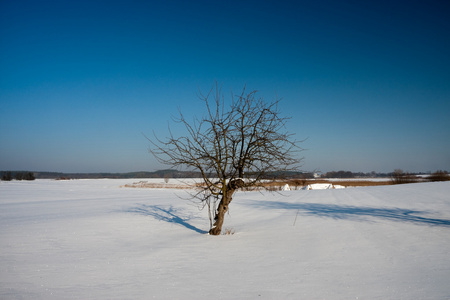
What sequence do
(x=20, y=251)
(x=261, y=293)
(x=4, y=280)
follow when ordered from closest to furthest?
(x=261, y=293) < (x=4, y=280) < (x=20, y=251)

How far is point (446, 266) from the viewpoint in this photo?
544 centimetres

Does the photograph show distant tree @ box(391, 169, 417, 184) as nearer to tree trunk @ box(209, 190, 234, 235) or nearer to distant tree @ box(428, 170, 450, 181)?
distant tree @ box(428, 170, 450, 181)

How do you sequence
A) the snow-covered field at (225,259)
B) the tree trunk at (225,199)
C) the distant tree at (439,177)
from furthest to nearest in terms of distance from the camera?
the distant tree at (439,177) → the tree trunk at (225,199) → the snow-covered field at (225,259)

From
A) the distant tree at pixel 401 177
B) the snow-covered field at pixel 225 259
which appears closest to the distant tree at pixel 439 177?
the distant tree at pixel 401 177

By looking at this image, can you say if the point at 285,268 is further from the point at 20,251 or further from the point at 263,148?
the point at 20,251

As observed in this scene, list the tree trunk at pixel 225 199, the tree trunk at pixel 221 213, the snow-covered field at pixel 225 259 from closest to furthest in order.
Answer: the snow-covered field at pixel 225 259 < the tree trunk at pixel 225 199 < the tree trunk at pixel 221 213

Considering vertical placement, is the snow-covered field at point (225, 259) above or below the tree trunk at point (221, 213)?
below

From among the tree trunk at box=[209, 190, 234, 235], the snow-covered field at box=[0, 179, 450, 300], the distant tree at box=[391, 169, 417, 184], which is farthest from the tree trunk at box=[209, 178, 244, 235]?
the distant tree at box=[391, 169, 417, 184]

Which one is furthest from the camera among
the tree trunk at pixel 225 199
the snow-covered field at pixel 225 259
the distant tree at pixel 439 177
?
the distant tree at pixel 439 177

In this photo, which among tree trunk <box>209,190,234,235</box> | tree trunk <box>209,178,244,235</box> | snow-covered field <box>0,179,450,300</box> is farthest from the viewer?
tree trunk <box>209,190,234,235</box>

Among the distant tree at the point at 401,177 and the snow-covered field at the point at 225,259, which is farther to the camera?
the distant tree at the point at 401,177

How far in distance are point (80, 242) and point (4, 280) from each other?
285cm

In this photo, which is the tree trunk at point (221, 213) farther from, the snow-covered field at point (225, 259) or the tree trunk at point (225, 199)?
the snow-covered field at point (225, 259)

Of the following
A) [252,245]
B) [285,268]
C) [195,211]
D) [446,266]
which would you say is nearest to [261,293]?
[285,268]
